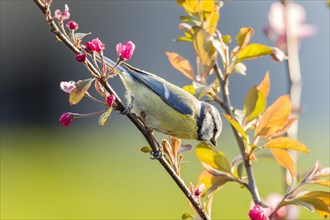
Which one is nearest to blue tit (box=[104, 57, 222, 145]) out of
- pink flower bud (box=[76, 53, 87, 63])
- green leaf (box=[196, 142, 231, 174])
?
green leaf (box=[196, 142, 231, 174])

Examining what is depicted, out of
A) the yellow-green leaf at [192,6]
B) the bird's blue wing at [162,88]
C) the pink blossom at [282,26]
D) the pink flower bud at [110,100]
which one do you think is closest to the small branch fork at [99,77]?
the pink flower bud at [110,100]

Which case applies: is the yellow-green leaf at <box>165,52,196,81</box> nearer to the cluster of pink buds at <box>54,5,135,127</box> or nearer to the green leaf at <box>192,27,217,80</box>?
the green leaf at <box>192,27,217,80</box>

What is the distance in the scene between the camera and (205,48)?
1933mm

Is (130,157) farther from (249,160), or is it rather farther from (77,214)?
(249,160)

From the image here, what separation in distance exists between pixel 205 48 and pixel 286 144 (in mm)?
421

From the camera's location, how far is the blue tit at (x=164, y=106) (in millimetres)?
2277

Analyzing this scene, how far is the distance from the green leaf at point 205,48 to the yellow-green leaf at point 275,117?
0.82 feet

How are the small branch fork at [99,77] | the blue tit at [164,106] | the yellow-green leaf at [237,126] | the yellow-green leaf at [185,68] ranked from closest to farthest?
1. the small branch fork at [99,77]
2. the yellow-green leaf at [237,126]
3. the yellow-green leaf at [185,68]
4. the blue tit at [164,106]

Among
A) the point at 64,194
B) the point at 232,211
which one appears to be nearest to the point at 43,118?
the point at 64,194

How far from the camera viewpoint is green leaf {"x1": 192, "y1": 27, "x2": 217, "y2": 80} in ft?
6.31

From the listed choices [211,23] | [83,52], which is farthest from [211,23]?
[83,52]

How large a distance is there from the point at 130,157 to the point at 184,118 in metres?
10.7

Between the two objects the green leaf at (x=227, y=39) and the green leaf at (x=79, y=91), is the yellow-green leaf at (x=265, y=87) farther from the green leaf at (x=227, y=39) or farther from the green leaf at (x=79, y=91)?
the green leaf at (x=79, y=91)

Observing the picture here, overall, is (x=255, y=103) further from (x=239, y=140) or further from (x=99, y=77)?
(x=99, y=77)
